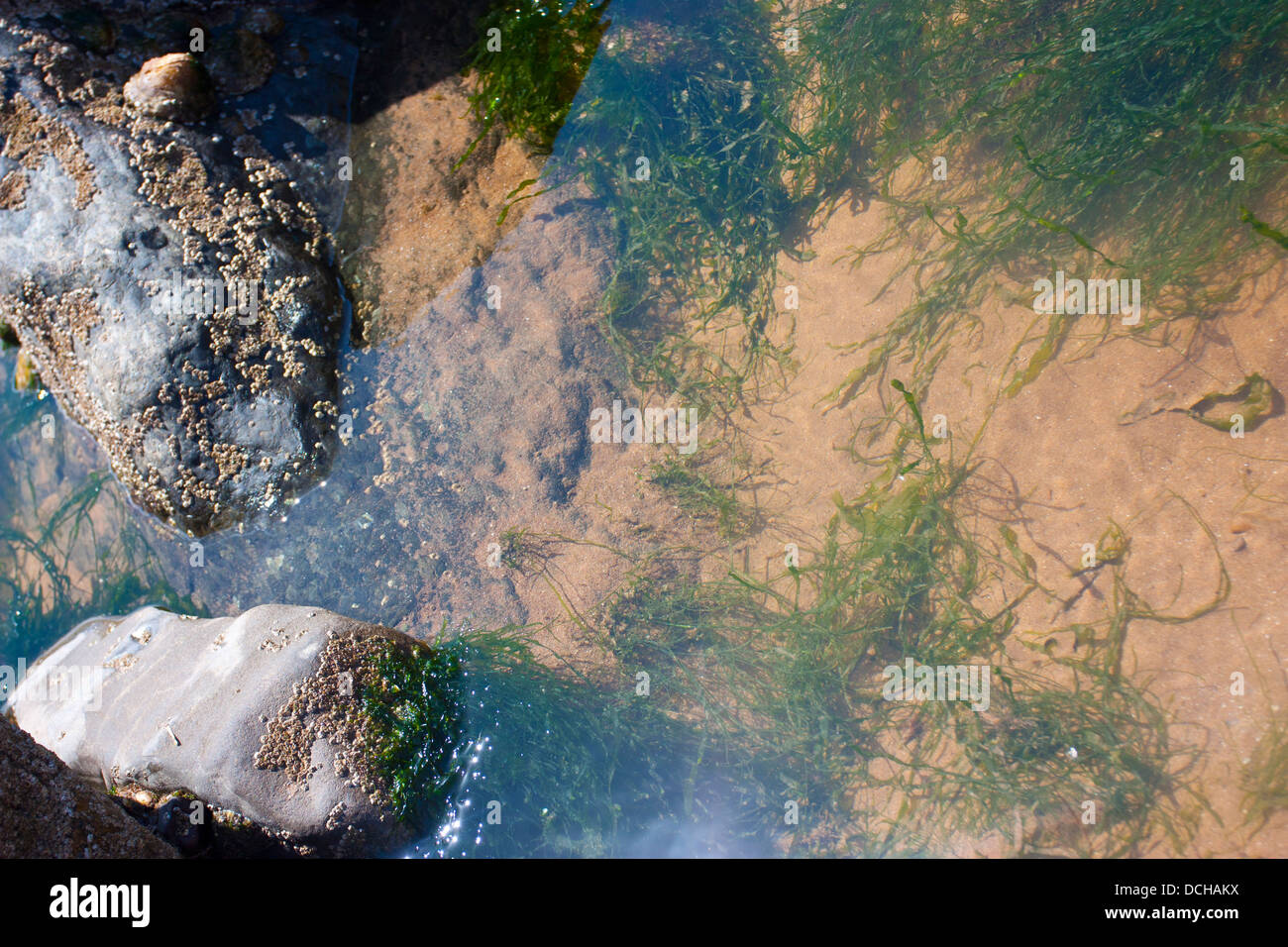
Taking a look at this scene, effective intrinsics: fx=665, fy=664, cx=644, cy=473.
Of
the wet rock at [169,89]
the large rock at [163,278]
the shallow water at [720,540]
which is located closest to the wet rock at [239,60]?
the large rock at [163,278]

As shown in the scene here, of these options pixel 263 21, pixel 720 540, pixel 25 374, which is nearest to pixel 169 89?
pixel 263 21

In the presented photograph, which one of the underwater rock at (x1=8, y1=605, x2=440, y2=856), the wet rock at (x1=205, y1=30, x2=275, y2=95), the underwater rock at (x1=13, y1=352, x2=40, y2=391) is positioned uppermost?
the wet rock at (x1=205, y1=30, x2=275, y2=95)

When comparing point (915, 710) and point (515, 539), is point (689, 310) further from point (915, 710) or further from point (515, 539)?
point (915, 710)

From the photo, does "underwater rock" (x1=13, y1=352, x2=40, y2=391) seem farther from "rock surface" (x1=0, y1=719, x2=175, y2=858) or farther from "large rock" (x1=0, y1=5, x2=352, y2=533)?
"rock surface" (x1=0, y1=719, x2=175, y2=858)

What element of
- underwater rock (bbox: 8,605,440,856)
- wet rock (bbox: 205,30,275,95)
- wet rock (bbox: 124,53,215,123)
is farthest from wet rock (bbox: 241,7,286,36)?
underwater rock (bbox: 8,605,440,856)
